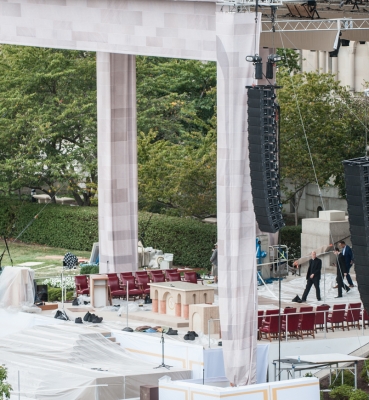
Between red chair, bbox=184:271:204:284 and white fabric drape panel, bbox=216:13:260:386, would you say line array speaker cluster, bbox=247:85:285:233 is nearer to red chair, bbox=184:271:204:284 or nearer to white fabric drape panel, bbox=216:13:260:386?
white fabric drape panel, bbox=216:13:260:386

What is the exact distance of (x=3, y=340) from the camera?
34.3 meters

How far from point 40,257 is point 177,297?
61.2 ft

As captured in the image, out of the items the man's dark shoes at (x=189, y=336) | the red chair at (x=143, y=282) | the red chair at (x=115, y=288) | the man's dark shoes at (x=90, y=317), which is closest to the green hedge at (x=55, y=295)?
the red chair at (x=115, y=288)

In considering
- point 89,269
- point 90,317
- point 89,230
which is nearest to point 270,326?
point 90,317

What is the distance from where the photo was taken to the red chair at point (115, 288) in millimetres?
39094

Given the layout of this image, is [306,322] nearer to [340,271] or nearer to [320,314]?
[320,314]

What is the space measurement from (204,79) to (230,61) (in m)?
28.2

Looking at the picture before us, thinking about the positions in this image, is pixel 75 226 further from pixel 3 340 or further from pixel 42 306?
pixel 3 340

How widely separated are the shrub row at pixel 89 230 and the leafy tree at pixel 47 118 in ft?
4.24

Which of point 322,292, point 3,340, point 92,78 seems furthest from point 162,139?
point 3,340

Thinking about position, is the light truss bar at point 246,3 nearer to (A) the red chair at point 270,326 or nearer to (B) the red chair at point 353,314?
(A) the red chair at point 270,326

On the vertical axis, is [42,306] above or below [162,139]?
below

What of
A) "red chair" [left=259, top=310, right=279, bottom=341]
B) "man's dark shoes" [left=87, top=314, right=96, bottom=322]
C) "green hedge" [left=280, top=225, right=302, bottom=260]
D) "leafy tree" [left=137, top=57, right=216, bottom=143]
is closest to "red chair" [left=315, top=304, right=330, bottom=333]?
"red chair" [left=259, top=310, right=279, bottom=341]

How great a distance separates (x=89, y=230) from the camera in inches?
2162
